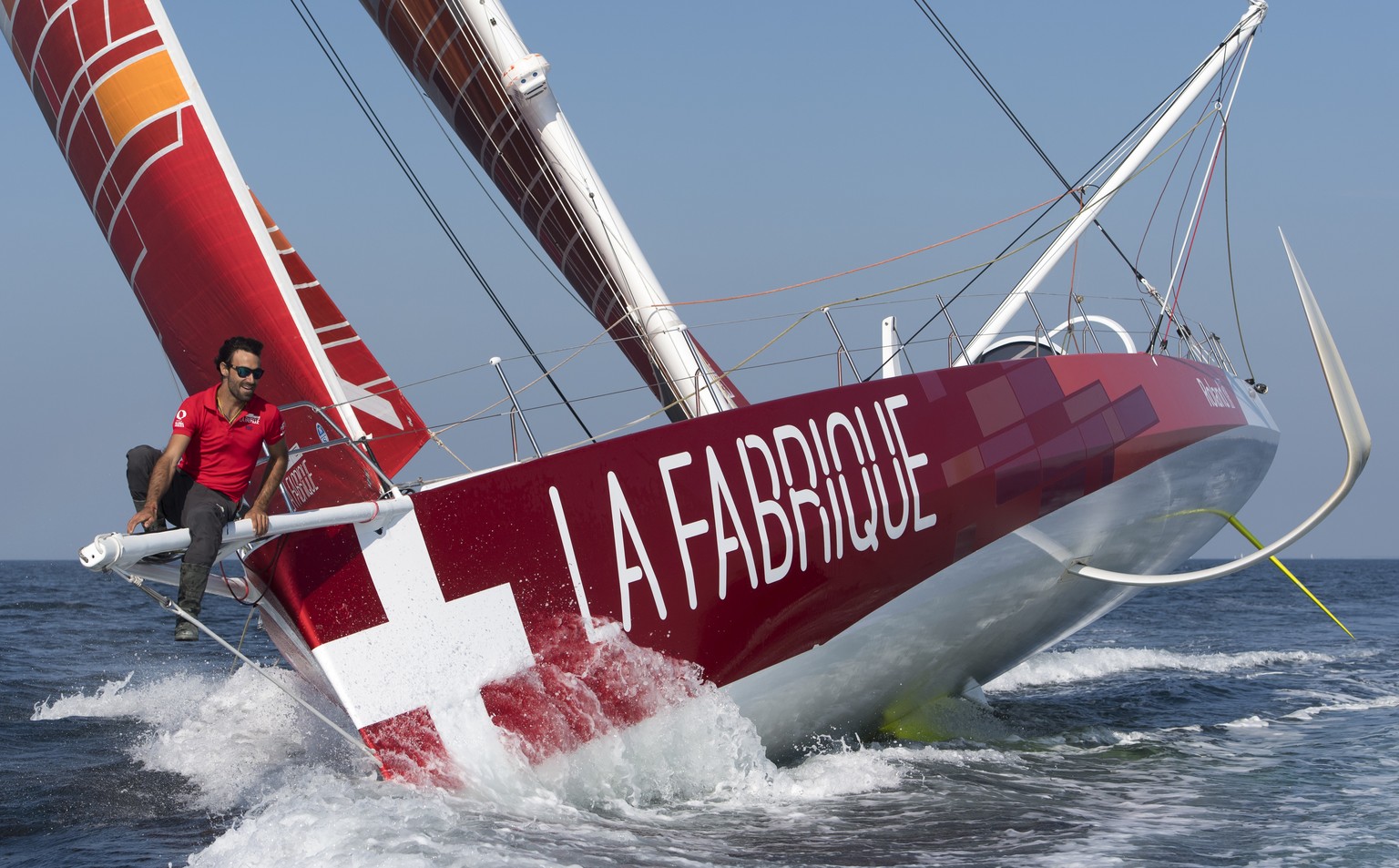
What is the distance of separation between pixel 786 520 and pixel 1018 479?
4.60 ft

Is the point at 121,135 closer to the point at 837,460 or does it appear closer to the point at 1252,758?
the point at 837,460

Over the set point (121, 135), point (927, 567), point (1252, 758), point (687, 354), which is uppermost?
point (121, 135)

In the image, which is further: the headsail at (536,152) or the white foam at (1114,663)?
the white foam at (1114,663)

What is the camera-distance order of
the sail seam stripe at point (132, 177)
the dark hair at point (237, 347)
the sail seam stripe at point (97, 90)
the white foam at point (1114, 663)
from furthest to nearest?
1. the white foam at point (1114, 663)
2. the sail seam stripe at point (97, 90)
3. the sail seam stripe at point (132, 177)
4. the dark hair at point (237, 347)

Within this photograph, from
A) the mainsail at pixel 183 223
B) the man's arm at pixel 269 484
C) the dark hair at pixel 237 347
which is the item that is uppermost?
the mainsail at pixel 183 223

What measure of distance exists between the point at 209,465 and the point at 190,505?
166 mm

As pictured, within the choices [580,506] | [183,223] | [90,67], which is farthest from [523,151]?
[580,506]

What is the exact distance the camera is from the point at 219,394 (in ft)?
11.7

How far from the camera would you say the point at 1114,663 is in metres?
9.97

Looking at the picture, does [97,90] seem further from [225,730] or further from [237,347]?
[225,730]

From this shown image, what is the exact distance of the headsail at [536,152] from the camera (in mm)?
6062

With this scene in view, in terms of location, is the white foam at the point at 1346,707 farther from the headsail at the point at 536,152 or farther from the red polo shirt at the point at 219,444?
the red polo shirt at the point at 219,444

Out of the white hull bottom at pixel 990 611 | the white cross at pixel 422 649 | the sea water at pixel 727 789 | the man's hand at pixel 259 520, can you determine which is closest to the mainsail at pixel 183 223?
the white cross at pixel 422 649

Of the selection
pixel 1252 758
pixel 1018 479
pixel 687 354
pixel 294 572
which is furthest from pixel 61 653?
pixel 1252 758
